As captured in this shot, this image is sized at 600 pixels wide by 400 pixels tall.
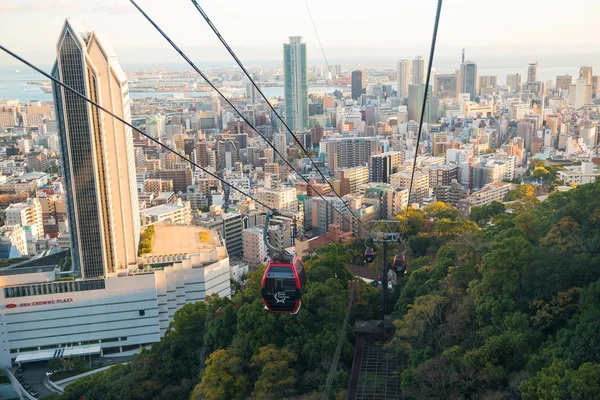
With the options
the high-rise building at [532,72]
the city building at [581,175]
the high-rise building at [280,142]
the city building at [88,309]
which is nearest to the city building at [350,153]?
the high-rise building at [280,142]

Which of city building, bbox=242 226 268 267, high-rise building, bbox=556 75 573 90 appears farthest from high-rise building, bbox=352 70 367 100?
city building, bbox=242 226 268 267

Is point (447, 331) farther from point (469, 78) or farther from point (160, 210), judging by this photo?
point (469, 78)

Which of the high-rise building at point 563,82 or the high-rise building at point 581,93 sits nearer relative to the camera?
the high-rise building at point 581,93

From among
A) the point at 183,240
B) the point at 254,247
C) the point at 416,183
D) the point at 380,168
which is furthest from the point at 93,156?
the point at 380,168

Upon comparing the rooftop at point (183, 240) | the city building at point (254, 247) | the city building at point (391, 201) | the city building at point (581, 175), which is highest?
the city building at point (581, 175)

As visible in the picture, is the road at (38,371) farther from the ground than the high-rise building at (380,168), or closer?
closer

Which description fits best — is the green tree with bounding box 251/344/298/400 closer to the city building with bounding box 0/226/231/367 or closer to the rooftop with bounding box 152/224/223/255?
the city building with bounding box 0/226/231/367

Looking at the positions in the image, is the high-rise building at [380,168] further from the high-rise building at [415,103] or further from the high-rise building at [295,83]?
the high-rise building at [415,103]

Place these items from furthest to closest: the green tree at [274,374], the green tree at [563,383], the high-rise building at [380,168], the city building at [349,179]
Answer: the high-rise building at [380,168] → the city building at [349,179] → the green tree at [274,374] → the green tree at [563,383]
